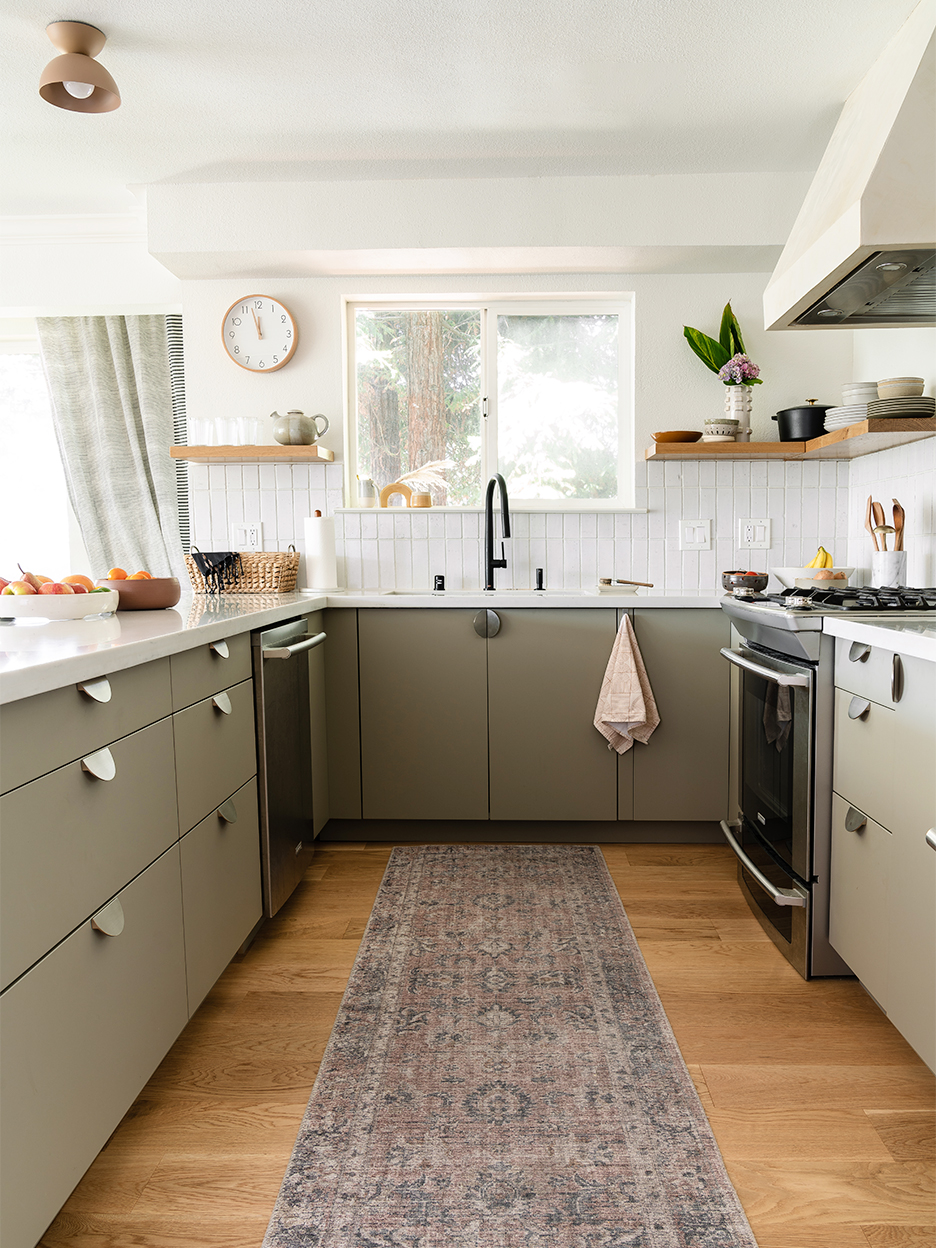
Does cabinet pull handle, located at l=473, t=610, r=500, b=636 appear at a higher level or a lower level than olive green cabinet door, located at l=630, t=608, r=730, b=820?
higher

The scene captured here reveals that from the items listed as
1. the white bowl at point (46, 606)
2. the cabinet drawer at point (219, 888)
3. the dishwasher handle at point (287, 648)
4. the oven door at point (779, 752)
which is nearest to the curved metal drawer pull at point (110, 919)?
the cabinet drawer at point (219, 888)

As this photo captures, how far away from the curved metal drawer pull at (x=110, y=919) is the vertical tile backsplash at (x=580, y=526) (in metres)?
2.23

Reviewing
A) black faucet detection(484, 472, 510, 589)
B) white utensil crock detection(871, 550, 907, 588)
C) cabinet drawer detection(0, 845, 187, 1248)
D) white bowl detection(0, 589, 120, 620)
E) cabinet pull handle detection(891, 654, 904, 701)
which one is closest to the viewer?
cabinet drawer detection(0, 845, 187, 1248)

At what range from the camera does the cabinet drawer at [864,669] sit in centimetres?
164

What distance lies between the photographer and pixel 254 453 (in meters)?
3.17

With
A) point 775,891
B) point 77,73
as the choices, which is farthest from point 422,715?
point 77,73

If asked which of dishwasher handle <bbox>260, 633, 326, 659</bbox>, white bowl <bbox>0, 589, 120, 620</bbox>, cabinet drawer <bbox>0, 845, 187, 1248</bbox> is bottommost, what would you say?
cabinet drawer <bbox>0, 845, 187, 1248</bbox>

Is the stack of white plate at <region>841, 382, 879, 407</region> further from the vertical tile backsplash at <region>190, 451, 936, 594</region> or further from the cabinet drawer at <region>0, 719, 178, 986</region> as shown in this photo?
the cabinet drawer at <region>0, 719, 178, 986</region>

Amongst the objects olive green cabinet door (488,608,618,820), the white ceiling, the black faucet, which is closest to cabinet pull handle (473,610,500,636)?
olive green cabinet door (488,608,618,820)

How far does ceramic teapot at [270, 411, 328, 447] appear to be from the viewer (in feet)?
10.5

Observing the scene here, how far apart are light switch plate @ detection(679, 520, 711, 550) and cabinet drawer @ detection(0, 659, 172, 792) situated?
2.35 metres

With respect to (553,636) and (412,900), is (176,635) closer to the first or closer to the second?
(412,900)

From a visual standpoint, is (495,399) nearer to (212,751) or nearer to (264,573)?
(264,573)

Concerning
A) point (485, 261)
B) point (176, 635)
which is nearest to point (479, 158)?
point (485, 261)
